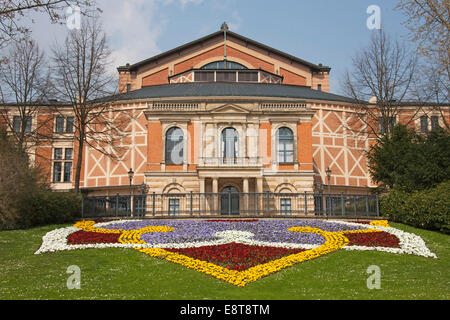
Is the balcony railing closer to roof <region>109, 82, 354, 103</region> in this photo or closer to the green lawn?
roof <region>109, 82, 354, 103</region>

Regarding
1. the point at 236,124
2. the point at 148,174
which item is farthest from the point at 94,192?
the point at 236,124

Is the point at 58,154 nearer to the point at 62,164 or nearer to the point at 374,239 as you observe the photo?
the point at 62,164

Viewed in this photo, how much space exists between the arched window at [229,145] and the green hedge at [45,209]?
14.4 m

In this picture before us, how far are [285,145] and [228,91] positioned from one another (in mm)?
13164

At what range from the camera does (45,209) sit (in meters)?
22.2

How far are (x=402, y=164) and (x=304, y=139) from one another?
11.9 metres

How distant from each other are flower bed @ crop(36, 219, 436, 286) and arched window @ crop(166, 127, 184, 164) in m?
14.0

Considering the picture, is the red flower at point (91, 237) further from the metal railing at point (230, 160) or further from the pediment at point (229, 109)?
the pediment at point (229, 109)

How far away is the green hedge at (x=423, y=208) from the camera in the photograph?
20.0m

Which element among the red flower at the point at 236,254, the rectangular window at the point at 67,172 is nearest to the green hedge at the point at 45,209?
the red flower at the point at 236,254

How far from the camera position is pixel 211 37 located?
197 ft

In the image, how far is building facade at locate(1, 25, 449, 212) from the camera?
35.7 m

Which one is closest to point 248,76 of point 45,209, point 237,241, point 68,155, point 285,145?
point 285,145

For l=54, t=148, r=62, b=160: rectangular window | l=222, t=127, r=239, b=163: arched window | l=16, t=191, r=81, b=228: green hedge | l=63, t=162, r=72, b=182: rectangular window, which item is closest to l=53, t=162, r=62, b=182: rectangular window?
l=63, t=162, r=72, b=182: rectangular window
